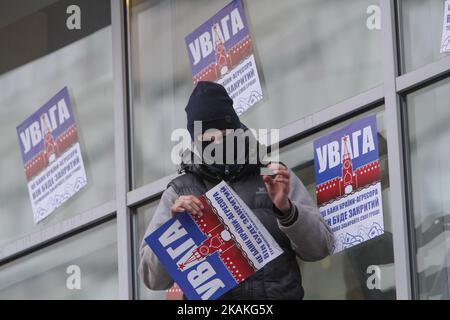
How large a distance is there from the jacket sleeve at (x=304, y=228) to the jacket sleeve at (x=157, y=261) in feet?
1.58

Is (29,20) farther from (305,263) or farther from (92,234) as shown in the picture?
(305,263)

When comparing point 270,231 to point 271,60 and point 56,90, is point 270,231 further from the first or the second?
point 56,90

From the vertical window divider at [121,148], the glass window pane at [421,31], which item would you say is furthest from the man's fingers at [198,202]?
the vertical window divider at [121,148]

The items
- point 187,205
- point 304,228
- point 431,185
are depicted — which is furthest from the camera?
point 431,185

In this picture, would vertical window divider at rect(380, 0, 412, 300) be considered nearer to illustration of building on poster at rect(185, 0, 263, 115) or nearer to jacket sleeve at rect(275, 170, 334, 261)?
jacket sleeve at rect(275, 170, 334, 261)

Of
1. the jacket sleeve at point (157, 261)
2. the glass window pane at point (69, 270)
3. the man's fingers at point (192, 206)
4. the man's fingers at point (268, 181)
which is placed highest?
the man's fingers at point (268, 181)

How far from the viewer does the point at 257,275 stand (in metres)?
5.35

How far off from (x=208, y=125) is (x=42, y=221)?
2.11 metres

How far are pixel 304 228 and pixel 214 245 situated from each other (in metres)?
0.40

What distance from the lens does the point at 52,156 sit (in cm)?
736

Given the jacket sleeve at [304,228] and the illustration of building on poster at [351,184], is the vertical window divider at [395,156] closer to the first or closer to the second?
the illustration of building on poster at [351,184]

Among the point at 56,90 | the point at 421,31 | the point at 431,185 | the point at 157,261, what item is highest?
the point at 421,31

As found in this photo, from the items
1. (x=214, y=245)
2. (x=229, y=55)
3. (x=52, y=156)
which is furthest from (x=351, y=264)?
(x=52, y=156)

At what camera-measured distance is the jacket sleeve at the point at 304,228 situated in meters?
5.21
